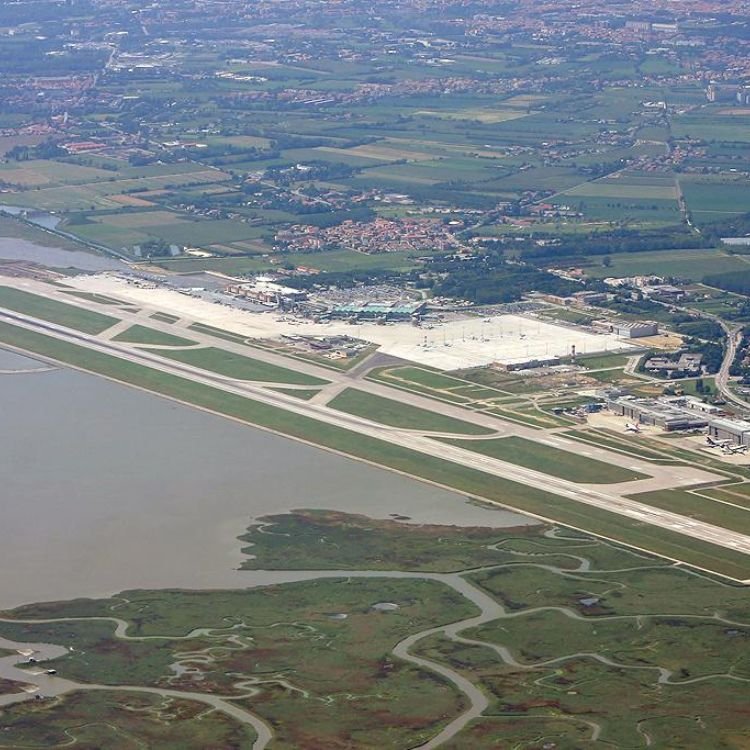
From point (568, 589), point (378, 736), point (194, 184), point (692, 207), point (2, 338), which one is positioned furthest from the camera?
point (194, 184)

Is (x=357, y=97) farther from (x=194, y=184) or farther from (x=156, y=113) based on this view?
(x=194, y=184)

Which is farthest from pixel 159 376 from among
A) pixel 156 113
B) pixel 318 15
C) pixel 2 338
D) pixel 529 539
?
pixel 318 15

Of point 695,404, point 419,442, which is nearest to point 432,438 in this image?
point 419,442

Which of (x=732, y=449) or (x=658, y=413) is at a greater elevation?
(x=658, y=413)

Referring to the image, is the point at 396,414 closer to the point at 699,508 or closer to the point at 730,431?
the point at 730,431

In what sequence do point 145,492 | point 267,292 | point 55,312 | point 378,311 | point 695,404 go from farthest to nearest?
point 267,292 < point 55,312 < point 378,311 < point 695,404 < point 145,492
